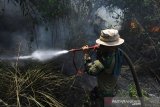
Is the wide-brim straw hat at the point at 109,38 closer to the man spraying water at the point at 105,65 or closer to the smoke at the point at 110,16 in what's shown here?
the man spraying water at the point at 105,65

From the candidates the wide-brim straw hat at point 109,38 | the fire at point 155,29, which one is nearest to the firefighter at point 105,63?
the wide-brim straw hat at point 109,38

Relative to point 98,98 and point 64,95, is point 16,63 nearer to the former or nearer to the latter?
point 64,95

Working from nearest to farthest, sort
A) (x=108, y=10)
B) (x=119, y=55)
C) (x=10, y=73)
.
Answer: (x=119, y=55)
(x=10, y=73)
(x=108, y=10)

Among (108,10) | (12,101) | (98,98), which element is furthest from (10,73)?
(108,10)

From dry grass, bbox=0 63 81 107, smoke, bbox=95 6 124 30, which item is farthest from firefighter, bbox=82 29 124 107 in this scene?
smoke, bbox=95 6 124 30

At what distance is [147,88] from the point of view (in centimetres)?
868

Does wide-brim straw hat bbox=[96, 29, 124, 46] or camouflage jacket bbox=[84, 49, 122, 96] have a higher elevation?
wide-brim straw hat bbox=[96, 29, 124, 46]

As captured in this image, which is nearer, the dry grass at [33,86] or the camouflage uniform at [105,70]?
the camouflage uniform at [105,70]

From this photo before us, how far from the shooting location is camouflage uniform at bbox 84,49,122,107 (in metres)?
5.88

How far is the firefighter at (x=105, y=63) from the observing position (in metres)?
5.89

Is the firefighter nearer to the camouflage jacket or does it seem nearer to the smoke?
the camouflage jacket

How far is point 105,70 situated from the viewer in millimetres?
6031

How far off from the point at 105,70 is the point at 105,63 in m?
0.15

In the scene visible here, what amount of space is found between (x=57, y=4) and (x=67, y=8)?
0.60 m
